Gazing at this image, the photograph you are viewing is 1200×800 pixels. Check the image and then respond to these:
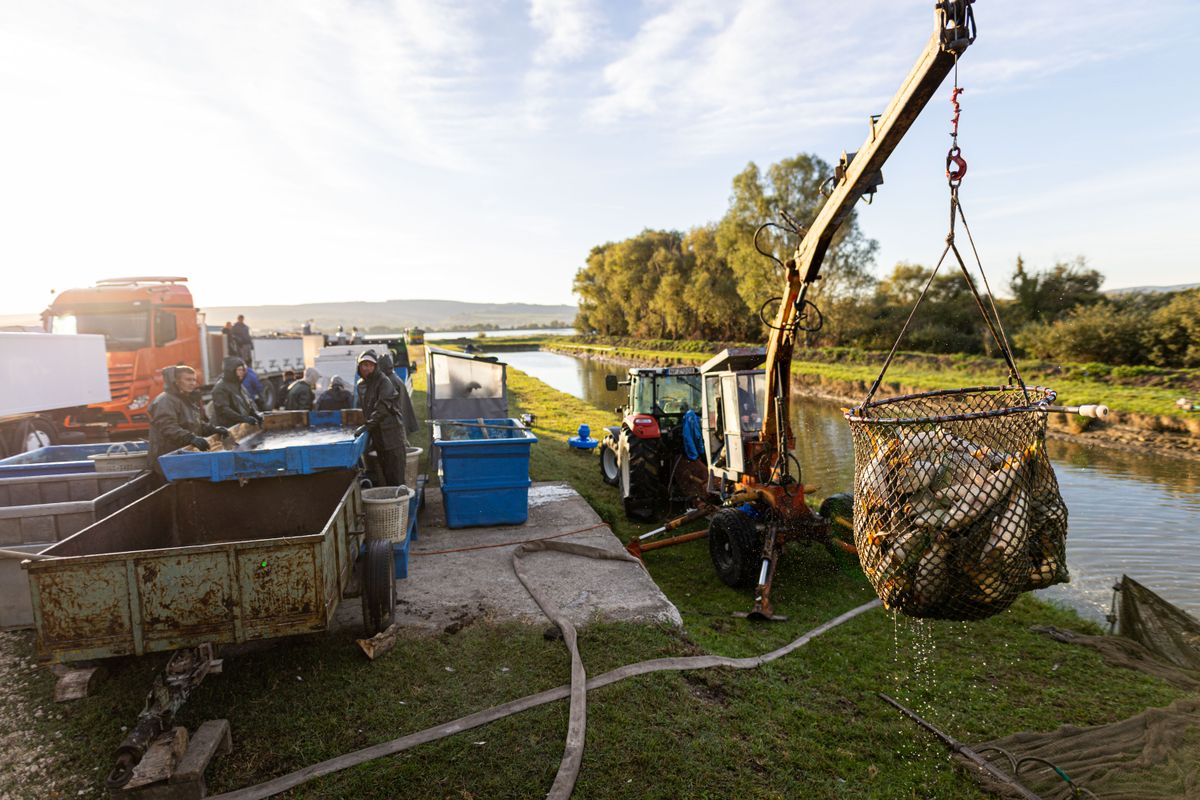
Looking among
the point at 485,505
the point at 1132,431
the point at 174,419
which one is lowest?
the point at 1132,431

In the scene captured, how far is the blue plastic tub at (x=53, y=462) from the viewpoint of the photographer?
653cm

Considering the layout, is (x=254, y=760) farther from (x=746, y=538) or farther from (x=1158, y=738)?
(x=1158, y=738)

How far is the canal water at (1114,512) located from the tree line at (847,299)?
160 inches

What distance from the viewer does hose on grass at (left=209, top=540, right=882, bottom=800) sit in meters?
3.61

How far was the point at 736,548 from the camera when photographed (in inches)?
272

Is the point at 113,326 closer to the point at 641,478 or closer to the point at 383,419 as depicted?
the point at 383,419

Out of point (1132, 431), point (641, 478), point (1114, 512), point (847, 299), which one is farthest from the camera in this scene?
point (847, 299)

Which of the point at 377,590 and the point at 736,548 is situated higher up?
the point at 377,590

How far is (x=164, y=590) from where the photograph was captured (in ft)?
12.4

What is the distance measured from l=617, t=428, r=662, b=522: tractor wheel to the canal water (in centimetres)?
418

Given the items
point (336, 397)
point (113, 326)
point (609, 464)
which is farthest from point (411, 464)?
point (113, 326)

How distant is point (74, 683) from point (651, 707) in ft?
13.1

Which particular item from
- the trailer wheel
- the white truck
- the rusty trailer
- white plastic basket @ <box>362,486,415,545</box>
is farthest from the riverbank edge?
the white truck

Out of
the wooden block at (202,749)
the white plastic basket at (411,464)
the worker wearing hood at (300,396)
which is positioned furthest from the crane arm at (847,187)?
the worker wearing hood at (300,396)
